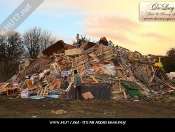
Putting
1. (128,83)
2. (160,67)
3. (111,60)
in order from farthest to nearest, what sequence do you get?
(160,67) → (111,60) → (128,83)

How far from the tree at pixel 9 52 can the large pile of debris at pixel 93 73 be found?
9.06 feet

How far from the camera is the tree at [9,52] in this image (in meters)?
19.7

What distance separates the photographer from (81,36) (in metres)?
17.5

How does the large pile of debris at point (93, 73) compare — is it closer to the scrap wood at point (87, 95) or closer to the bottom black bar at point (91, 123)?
the scrap wood at point (87, 95)

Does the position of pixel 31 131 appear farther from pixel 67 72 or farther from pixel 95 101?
pixel 67 72

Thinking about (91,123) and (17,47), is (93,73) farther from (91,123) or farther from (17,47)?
(17,47)

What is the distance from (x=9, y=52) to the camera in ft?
83.3

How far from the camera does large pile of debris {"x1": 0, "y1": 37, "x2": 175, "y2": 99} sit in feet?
41.4

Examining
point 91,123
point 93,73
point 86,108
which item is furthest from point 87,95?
point 91,123

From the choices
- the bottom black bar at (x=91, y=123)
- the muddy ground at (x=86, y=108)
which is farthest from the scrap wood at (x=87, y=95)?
the bottom black bar at (x=91, y=123)

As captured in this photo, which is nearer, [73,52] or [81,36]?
[73,52]

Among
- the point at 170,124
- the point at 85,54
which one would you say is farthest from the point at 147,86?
the point at 170,124

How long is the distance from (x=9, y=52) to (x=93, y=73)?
14.6m

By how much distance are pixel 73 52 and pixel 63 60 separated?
813 mm
